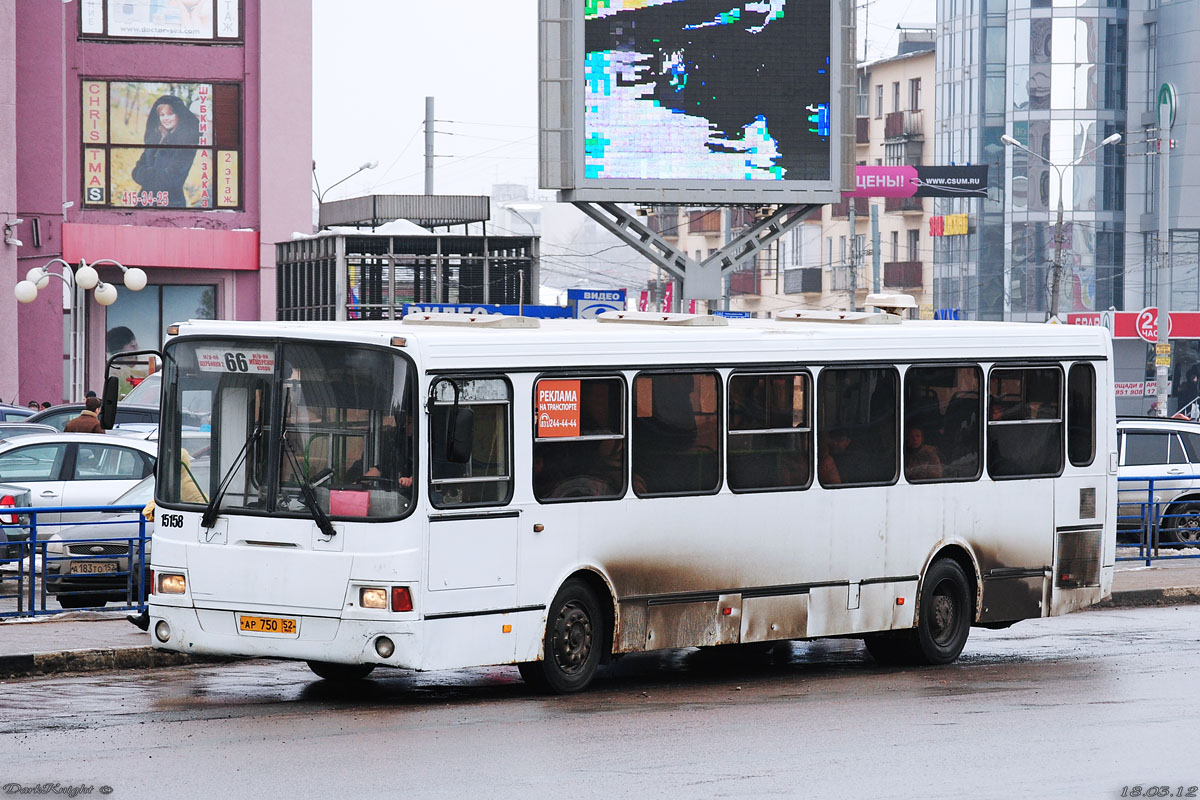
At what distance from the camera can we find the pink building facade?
45.3 metres

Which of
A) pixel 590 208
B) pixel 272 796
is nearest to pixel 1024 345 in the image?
pixel 272 796

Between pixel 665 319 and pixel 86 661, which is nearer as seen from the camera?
pixel 86 661

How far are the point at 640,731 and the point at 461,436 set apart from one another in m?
2.11

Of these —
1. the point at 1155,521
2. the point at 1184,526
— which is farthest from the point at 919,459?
the point at 1184,526

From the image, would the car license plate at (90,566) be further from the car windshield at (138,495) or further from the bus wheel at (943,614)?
the bus wheel at (943,614)

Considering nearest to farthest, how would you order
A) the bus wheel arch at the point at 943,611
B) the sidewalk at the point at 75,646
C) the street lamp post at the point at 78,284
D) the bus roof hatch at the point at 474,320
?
the bus roof hatch at the point at 474,320
the sidewalk at the point at 75,646
the bus wheel arch at the point at 943,611
the street lamp post at the point at 78,284

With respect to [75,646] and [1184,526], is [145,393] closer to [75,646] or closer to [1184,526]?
[75,646]

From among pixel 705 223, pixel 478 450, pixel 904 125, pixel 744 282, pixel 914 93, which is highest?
pixel 914 93

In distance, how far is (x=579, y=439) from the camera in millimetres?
12359

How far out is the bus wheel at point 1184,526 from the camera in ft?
78.8

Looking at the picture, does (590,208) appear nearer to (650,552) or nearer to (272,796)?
(650,552)

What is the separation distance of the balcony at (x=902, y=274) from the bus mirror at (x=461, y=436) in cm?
7439

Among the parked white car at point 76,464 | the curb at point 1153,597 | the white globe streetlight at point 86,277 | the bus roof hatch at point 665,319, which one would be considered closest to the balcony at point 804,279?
the white globe streetlight at point 86,277

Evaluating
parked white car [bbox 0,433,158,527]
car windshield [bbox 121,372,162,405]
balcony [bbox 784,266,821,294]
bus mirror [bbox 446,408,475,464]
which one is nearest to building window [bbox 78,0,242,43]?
car windshield [bbox 121,372,162,405]
